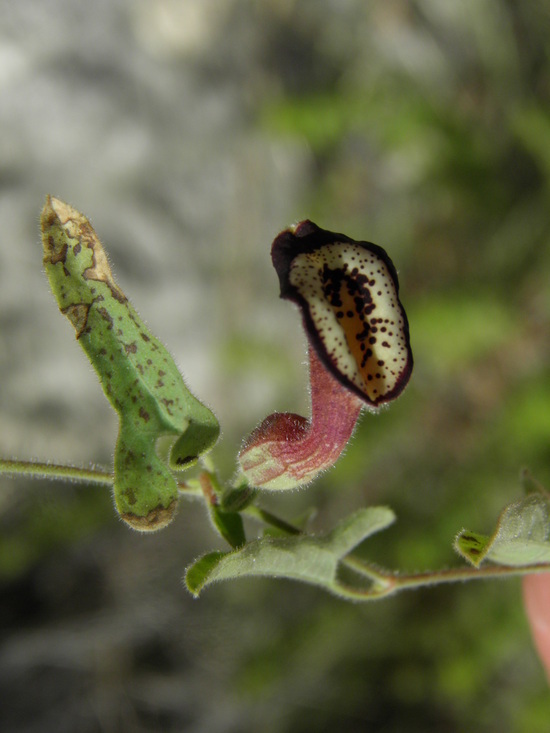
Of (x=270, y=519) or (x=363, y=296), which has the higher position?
(x=363, y=296)

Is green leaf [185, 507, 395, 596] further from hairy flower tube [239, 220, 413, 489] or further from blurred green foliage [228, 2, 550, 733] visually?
blurred green foliage [228, 2, 550, 733]

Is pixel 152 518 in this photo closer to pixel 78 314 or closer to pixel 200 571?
pixel 200 571

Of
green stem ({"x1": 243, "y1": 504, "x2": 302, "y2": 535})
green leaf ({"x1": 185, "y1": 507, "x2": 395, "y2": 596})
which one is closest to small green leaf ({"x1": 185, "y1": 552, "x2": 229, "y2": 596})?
green leaf ({"x1": 185, "y1": 507, "x2": 395, "y2": 596})

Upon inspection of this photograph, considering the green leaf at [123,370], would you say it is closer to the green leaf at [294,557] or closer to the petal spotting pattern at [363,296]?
the green leaf at [294,557]

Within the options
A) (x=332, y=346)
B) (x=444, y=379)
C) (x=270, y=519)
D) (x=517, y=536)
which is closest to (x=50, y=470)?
(x=270, y=519)

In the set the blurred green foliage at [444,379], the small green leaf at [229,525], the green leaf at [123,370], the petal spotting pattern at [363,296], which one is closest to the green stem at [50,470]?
the green leaf at [123,370]

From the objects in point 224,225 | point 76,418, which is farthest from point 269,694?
point 224,225
